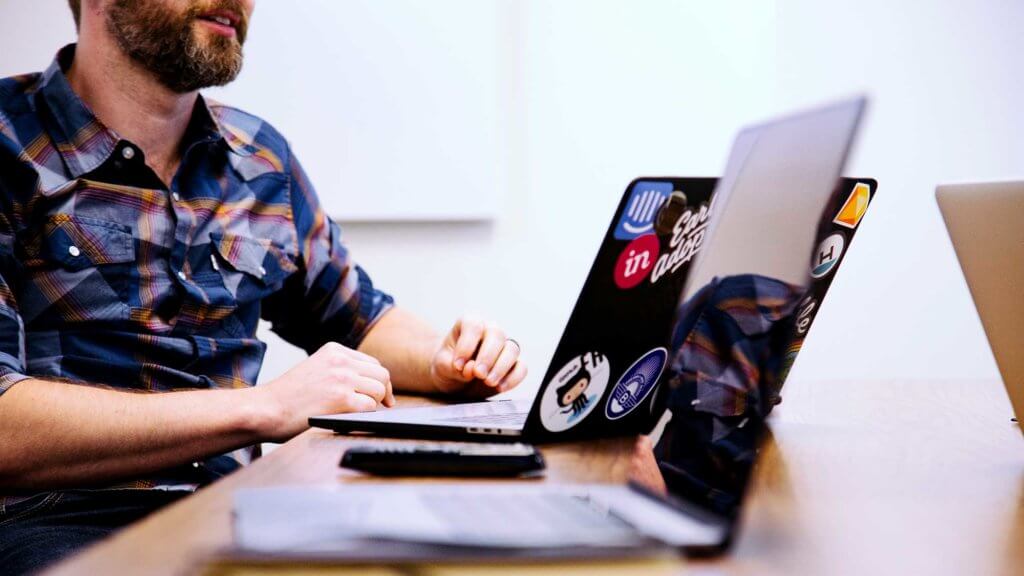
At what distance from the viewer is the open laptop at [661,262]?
50cm

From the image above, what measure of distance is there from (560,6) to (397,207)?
26.2 inches

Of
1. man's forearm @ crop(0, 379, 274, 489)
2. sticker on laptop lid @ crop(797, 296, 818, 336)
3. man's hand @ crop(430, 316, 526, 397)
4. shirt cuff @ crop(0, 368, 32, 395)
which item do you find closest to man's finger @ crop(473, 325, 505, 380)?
man's hand @ crop(430, 316, 526, 397)

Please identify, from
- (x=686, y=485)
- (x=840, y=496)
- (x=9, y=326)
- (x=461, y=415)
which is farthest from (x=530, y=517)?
(x=9, y=326)

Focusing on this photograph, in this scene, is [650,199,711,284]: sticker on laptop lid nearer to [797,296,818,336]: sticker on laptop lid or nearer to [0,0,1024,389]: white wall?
[797,296,818,336]: sticker on laptop lid

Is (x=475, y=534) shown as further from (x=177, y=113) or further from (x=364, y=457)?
(x=177, y=113)

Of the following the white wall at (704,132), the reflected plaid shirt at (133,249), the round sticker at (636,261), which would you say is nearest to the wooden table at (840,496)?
the round sticker at (636,261)

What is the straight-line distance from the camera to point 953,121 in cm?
257

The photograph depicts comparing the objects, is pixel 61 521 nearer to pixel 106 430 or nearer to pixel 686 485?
pixel 106 430

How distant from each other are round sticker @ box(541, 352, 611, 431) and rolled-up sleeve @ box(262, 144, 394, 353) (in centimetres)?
73

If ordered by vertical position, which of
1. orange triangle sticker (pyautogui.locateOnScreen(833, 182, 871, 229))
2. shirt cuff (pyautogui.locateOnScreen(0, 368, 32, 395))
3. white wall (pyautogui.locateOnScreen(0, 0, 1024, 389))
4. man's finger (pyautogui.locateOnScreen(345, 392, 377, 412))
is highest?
orange triangle sticker (pyautogui.locateOnScreen(833, 182, 871, 229))

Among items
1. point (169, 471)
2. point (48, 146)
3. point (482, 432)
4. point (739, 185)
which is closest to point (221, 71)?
point (48, 146)

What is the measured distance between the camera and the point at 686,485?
0.57m

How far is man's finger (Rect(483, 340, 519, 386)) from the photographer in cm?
111

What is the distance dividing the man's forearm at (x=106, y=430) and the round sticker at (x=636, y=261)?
408mm
